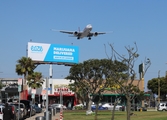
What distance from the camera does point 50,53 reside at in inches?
3049

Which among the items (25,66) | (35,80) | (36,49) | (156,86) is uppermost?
(36,49)

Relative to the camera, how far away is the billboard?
7531cm

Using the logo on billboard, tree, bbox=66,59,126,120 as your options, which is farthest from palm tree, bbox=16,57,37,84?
tree, bbox=66,59,126,120

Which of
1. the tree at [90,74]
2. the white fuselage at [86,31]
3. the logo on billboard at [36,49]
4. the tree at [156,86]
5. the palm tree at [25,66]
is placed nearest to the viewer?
the tree at [90,74]

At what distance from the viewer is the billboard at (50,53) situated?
2965 inches

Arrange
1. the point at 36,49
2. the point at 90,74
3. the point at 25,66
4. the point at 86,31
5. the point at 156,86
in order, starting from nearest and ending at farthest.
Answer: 1. the point at 90,74
2. the point at 86,31
3. the point at 25,66
4. the point at 36,49
5. the point at 156,86

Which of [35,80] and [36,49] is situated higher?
[36,49]

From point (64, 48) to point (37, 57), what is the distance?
5.99m

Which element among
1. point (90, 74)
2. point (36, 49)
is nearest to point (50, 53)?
point (36, 49)

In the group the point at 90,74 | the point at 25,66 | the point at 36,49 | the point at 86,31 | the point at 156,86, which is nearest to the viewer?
the point at 90,74

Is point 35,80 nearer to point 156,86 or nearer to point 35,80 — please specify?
point 35,80

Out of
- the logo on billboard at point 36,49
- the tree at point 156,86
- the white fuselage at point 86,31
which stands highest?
the white fuselage at point 86,31

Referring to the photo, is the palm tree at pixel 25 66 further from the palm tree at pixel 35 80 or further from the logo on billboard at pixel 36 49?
the logo on billboard at pixel 36 49

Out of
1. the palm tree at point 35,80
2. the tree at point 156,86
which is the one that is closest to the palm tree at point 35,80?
the palm tree at point 35,80
